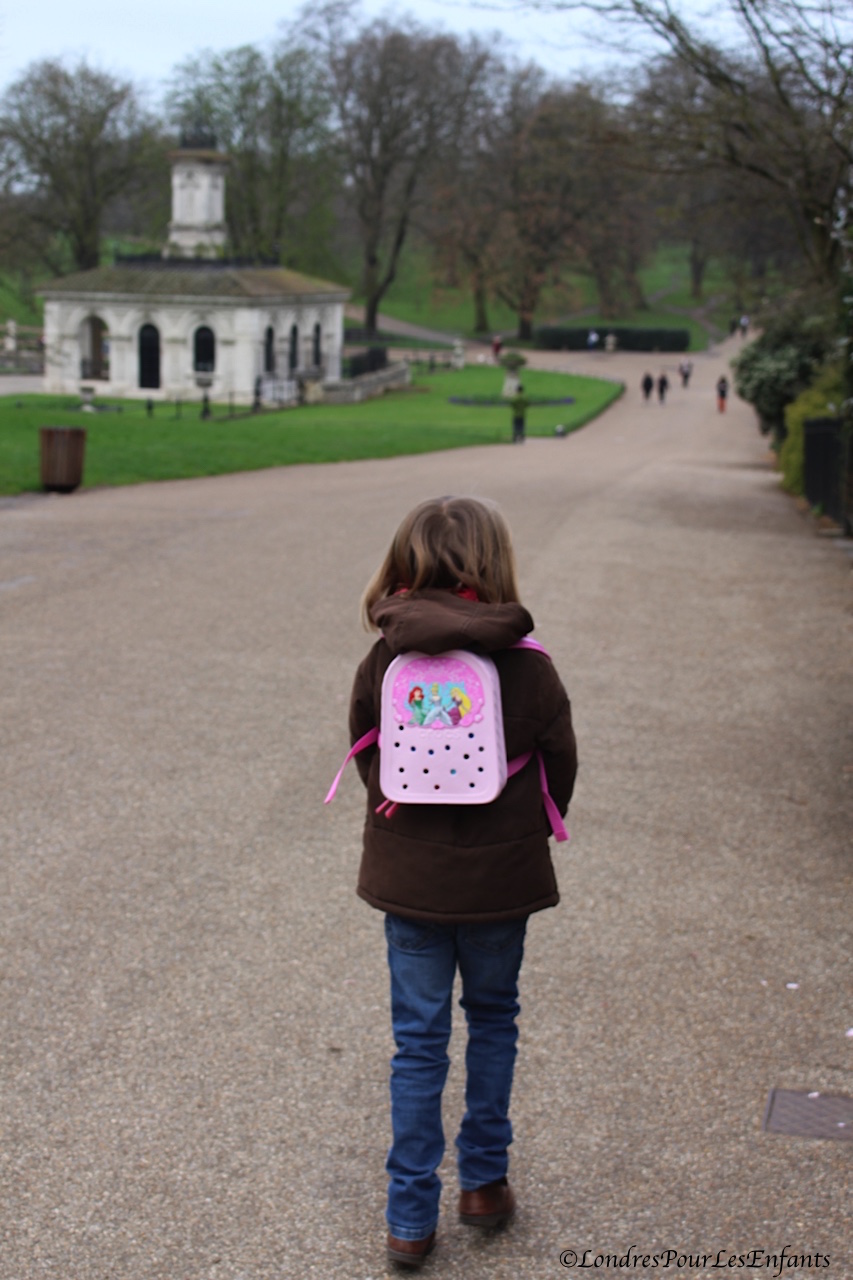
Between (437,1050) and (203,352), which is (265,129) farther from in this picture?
(437,1050)

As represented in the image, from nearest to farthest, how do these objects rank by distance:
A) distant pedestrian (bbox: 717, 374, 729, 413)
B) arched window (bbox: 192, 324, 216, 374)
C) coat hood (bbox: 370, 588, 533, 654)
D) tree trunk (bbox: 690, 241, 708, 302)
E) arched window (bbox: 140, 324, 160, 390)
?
coat hood (bbox: 370, 588, 533, 654) → distant pedestrian (bbox: 717, 374, 729, 413) → arched window (bbox: 192, 324, 216, 374) → arched window (bbox: 140, 324, 160, 390) → tree trunk (bbox: 690, 241, 708, 302)

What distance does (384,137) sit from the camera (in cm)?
7269

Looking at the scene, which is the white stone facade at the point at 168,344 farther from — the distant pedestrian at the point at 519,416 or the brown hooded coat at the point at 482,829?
the brown hooded coat at the point at 482,829

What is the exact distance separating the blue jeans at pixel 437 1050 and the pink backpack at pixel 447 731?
1.14 ft

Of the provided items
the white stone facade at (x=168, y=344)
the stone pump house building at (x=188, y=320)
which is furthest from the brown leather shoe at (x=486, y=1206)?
the white stone facade at (x=168, y=344)

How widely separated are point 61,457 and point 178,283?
36.7 metres

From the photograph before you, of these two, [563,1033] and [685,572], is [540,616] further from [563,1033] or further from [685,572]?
[563,1033]

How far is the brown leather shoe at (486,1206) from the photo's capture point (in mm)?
3445

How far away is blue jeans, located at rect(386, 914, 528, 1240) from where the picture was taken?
3.31 m

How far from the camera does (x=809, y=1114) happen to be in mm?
4012

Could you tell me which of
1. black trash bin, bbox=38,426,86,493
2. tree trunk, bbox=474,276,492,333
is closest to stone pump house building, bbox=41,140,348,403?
tree trunk, bbox=474,276,492,333

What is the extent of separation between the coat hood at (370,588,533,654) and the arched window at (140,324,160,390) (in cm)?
5210

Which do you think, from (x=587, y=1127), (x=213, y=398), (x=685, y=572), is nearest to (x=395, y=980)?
(x=587, y=1127)

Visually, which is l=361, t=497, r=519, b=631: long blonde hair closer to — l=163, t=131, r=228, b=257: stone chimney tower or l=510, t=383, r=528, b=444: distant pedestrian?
l=510, t=383, r=528, b=444: distant pedestrian
